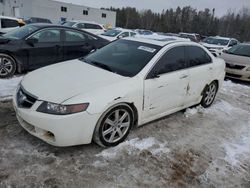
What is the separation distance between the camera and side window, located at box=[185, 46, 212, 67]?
15.6ft

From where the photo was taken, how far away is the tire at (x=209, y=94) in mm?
5387

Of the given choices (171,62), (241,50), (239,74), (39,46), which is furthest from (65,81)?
(241,50)

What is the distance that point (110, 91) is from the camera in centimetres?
333

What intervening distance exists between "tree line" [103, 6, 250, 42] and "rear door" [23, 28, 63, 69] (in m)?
54.8

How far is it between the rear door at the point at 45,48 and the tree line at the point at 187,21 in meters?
54.8

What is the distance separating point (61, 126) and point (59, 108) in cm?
22

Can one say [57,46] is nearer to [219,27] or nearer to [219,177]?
[219,177]

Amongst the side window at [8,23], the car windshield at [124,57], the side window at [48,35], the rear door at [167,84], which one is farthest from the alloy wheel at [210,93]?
the side window at [8,23]

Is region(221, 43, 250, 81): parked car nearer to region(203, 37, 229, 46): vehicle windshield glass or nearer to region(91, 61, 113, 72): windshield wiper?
region(203, 37, 229, 46): vehicle windshield glass

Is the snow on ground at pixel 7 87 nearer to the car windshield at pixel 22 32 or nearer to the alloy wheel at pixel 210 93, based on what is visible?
the car windshield at pixel 22 32

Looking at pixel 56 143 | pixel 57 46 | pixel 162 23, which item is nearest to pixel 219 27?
pixel 162 23

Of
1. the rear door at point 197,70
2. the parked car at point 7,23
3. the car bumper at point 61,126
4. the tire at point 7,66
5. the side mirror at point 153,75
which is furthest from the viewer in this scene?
the parked car at point 7,23

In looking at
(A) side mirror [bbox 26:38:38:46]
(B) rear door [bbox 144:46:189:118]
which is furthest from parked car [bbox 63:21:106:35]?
(B) rear door [bbox 144:46:189:118]

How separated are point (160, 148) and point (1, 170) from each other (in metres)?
2.12
